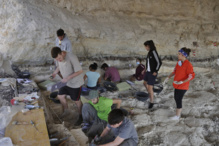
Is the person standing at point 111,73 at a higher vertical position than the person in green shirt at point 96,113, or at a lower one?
higher

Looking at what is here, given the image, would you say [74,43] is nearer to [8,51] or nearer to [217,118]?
[8,51]

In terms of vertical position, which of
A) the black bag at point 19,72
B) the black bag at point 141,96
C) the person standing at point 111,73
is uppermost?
the black bag at point 19,72

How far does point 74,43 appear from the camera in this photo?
5.43m

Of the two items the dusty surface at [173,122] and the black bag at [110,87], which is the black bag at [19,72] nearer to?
the dusty surface at [173,122]

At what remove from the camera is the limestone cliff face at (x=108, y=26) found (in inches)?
183

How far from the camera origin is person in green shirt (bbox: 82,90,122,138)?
9.74 ft

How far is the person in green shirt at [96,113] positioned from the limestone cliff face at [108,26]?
8.49 ft

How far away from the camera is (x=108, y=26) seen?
5934 mm

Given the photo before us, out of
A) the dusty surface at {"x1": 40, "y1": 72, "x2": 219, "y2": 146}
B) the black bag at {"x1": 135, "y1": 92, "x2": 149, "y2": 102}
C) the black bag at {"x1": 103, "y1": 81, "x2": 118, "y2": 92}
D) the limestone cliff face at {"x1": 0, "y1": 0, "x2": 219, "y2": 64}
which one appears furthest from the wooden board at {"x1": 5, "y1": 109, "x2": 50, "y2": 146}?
the limestone cliff face at {"x1": 0, "y1": 0, "x2": 219, "y2": 64}

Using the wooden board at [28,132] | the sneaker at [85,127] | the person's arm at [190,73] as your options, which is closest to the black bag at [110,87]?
the sneaker at [85,127]

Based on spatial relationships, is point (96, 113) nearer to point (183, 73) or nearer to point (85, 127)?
point (85, 127)

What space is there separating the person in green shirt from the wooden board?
88 centimetres

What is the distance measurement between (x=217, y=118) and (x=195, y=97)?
111cm

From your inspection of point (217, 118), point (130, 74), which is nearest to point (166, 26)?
point (130, 74)
